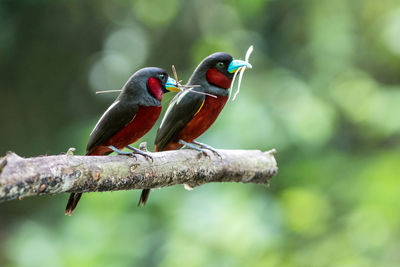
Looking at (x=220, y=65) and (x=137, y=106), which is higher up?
(x=220, y=65)

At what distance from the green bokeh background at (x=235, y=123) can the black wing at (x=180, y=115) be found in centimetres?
204

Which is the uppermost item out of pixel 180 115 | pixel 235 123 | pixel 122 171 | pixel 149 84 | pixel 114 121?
pixel 235 123

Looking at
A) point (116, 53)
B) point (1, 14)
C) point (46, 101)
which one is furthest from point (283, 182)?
point (1, 14)

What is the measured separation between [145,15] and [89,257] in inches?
149

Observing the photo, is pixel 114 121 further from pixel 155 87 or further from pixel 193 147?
pixel 193 147

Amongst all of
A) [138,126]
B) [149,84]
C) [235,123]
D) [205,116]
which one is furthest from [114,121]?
[235,123]

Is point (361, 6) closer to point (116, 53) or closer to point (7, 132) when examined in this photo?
point (116, 53)

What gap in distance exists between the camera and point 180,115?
154 inches

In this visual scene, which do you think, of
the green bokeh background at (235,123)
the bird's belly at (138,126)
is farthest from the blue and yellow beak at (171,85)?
the green bokeh background at (235,123)

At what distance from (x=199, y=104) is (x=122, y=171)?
0.89 meters

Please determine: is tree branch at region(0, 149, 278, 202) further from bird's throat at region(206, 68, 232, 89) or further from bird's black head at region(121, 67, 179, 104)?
bird's throat at region(206, 68, 232, 89)

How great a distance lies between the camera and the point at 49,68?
31.1 ft

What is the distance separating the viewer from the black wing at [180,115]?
3902 millimetres

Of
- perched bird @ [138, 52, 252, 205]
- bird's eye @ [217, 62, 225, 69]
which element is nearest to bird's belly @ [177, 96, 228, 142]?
perched bird @ [138, 52, 252, 205]
